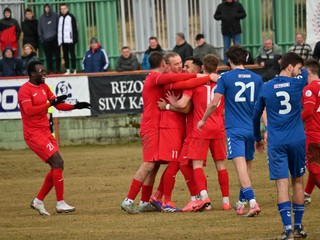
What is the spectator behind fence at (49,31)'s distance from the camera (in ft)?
88.7

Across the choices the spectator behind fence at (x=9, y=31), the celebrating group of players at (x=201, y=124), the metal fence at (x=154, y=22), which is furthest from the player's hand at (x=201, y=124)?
the spectator behind fence at (x=9, y=31)

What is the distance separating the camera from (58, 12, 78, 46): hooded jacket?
2689 centimetres

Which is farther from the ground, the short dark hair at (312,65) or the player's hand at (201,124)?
the short dark hair at (312,65)

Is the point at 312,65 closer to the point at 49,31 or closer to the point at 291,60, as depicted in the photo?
the point at 291,60

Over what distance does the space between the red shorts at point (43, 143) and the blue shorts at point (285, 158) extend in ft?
15.2

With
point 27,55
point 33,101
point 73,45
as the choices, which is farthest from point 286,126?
point 73,45

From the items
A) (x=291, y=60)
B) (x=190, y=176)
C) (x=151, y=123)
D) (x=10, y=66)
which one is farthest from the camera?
(x=10, y=66)

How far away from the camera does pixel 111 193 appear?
58.4 ft

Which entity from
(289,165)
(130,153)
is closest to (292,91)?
(289,165)

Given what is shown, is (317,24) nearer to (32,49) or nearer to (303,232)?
(32,49)

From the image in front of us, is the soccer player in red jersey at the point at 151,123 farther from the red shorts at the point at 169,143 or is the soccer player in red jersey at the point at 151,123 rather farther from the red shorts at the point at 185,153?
the red shorts at the point at 185,153

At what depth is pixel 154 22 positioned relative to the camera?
92.0 feet

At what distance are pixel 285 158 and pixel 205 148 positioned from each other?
3088mm

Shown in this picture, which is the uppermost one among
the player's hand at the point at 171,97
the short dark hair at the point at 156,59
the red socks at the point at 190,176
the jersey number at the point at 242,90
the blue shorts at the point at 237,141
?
the short dark hair at the point at 156,59
